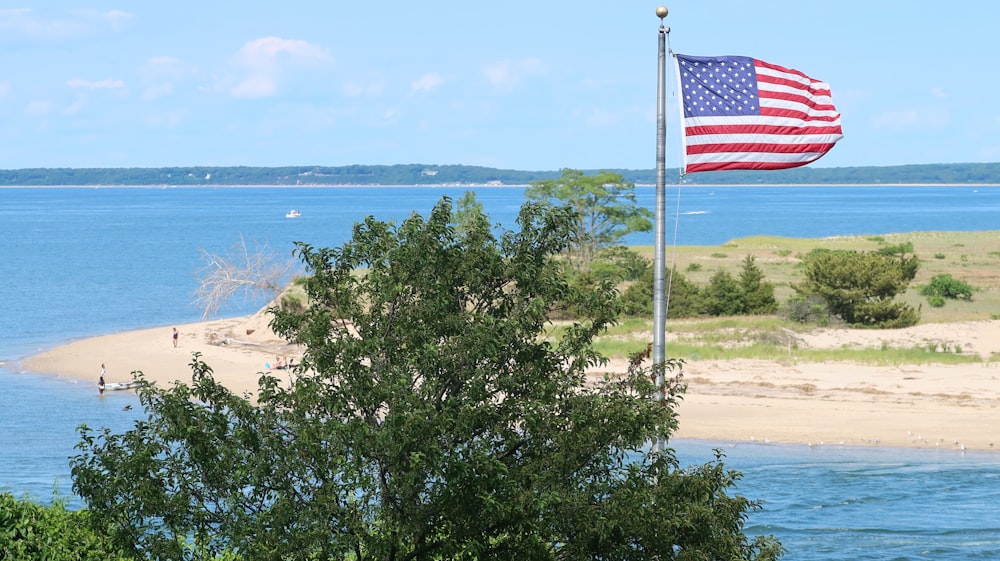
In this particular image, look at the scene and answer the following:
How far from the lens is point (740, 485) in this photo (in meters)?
30.2

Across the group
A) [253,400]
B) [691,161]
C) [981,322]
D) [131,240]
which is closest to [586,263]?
[981,322]

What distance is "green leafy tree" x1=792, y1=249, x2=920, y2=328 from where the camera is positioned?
5219 centimetres

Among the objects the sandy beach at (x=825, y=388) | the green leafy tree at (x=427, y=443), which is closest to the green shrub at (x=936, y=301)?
the sandy beach at (x=825, y=388)

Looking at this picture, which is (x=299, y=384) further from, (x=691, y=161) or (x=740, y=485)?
(x=740, y=485)

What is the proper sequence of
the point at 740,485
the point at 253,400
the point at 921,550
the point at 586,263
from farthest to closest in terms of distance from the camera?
the point at 586,263
the point at 253,400
the point at 740,485
the point at 921,550

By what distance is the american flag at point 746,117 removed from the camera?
49.3 ft

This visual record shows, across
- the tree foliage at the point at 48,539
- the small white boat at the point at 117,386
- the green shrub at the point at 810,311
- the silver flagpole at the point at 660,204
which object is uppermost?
the silver flagpole at the point at 660,204

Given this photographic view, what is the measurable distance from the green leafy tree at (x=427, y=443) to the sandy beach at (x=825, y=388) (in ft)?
76.7

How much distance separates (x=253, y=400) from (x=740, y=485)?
18.0 m

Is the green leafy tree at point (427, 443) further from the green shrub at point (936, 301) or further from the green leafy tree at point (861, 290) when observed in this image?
the green shrub at point (936, 301)

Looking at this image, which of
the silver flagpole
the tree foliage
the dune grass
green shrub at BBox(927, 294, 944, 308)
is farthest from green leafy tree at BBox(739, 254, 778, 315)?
the tree foliage

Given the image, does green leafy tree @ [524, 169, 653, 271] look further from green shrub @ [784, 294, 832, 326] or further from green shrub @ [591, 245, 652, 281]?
green shrub @ [784, 294, 832, 326]

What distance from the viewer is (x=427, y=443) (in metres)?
11.1

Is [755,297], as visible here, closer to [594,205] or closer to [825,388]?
[825,388]
